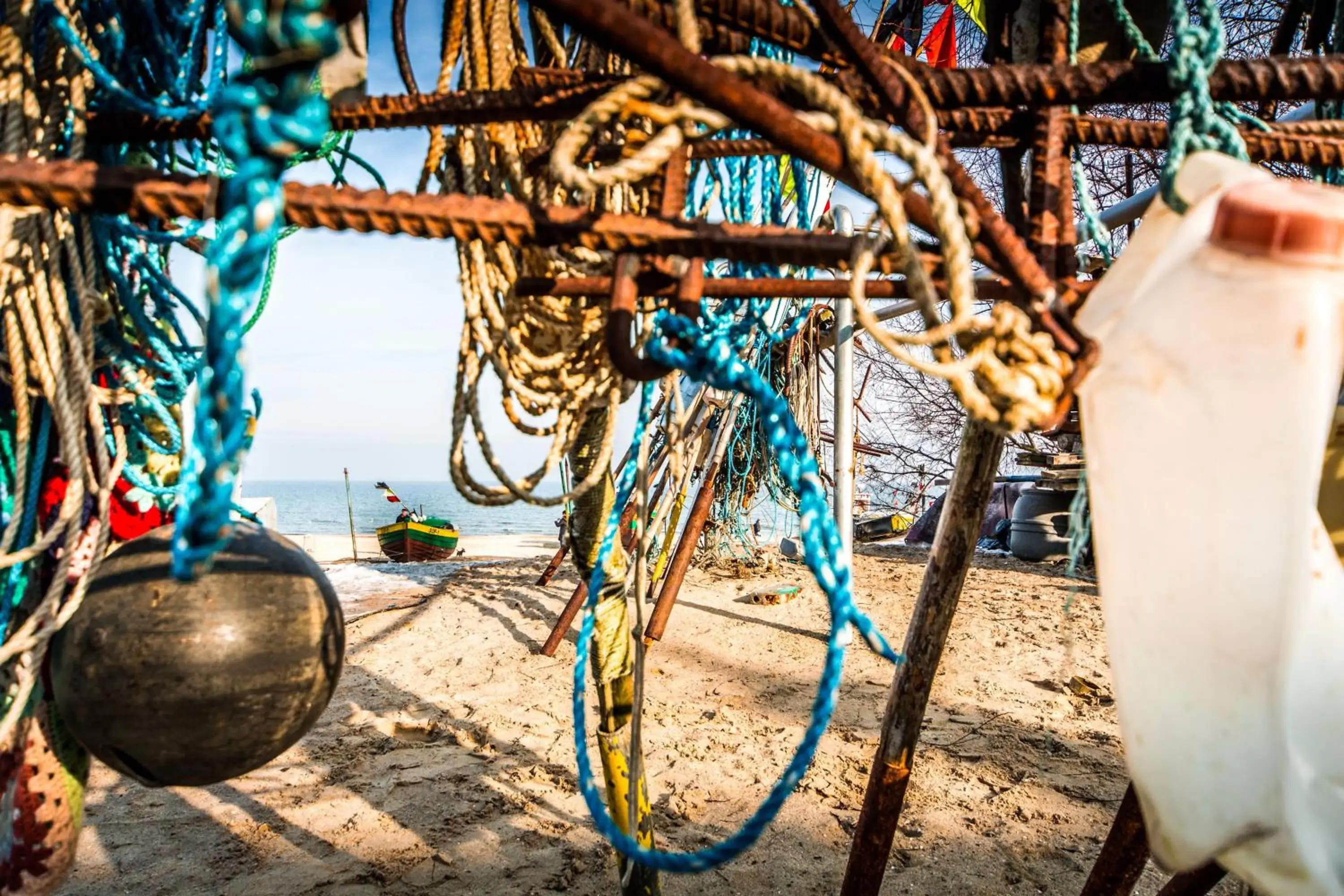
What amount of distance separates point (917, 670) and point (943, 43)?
8523 millimetres

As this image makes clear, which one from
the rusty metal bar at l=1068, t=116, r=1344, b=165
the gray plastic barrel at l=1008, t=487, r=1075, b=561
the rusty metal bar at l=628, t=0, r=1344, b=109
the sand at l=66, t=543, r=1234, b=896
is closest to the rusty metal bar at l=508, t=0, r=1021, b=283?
the rusty metal bar at l=628, t=0, r=1344, b=109

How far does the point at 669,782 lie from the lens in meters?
4.09

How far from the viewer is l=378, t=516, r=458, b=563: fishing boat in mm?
16578

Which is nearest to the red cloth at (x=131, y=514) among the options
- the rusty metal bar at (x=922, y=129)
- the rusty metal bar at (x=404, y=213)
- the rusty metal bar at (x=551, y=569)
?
the rusty metal bar at (x=404, y=213)

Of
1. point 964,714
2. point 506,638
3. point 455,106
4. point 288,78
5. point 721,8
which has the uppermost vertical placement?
point 721,8

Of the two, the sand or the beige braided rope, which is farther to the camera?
the sand

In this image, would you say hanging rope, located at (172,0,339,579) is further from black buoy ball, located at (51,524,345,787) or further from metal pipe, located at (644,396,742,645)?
metal pipe, located at (644,396,742,645)

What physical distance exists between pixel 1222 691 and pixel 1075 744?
3634mm

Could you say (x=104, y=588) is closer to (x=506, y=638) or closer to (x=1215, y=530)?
(x=1215, y=530)

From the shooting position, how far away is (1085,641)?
224 inches

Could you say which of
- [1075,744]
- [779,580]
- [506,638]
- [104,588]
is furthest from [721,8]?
[779,580]

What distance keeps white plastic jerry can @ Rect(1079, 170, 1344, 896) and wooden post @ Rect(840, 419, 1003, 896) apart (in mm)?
1000

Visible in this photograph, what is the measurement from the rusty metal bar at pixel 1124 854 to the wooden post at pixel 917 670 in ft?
1.92

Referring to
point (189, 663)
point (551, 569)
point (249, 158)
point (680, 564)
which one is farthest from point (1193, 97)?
point (551, 569)
